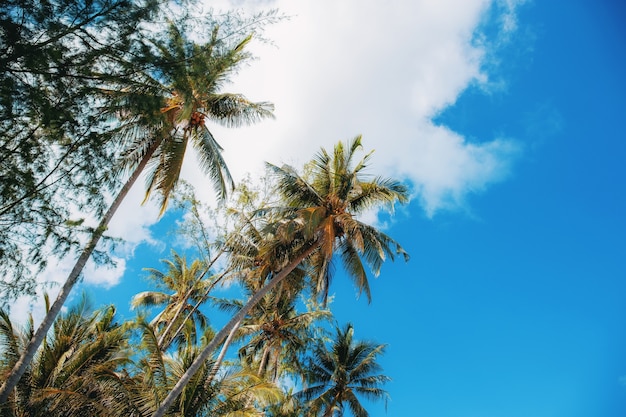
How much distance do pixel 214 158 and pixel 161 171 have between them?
163cm

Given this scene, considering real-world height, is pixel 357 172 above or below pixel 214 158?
above

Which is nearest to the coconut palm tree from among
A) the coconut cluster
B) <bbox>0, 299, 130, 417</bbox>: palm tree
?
<bbox>0, 299, 130, 417</bbox>: palm tree

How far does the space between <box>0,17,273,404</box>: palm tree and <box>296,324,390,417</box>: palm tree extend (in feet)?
40.3

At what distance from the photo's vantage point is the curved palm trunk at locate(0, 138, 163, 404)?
7.24 meters

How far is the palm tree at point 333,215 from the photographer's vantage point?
1315 centimetres

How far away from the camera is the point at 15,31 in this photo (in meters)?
5.09

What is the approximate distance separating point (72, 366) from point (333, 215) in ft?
26.9

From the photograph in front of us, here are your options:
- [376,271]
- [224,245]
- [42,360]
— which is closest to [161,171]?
[224,245]

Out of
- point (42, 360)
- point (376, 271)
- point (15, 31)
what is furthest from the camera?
point (376, 271)

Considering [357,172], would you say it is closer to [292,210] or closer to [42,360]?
[292,210]

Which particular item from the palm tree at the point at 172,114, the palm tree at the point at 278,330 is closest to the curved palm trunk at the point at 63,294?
the palm tree at the point at 172,114

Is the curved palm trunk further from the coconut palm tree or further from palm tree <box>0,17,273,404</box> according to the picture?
the coconut palm tree

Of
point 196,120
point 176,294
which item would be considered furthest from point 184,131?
point 176,294

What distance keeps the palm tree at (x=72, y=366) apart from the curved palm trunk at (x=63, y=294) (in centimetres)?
173
